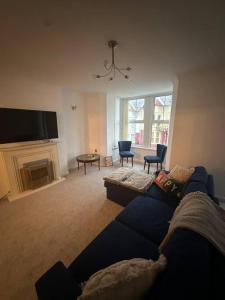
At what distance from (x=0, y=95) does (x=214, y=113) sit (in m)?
4.04

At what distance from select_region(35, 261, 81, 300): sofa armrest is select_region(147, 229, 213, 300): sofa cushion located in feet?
1.59

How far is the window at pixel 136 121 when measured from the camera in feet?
16.2

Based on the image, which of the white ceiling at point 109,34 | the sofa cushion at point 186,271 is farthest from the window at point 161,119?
the sofa cushion at point 186,271

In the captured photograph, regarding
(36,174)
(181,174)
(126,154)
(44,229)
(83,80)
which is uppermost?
(83,80)

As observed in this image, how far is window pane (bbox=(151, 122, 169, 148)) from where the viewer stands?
4.50 m

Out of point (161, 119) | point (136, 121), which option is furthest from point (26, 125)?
point (161, 119)

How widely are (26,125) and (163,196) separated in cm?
307

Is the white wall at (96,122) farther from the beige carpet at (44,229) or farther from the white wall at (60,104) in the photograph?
the beige carpet at (44,229)

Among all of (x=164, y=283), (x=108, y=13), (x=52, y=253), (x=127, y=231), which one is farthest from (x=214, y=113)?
(x=52, y=253)

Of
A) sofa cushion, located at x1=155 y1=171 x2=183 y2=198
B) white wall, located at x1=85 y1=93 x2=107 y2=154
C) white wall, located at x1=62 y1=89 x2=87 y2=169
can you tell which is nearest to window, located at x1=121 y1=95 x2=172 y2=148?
white wall, located at x1=85 y1=93 x2=107 y2=154

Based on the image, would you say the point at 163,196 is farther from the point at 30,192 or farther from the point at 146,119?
the point at 146,119

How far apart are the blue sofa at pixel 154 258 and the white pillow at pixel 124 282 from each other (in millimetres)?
39

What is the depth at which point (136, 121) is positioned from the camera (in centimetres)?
507

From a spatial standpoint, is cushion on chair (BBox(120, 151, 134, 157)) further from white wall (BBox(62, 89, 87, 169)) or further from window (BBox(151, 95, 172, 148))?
Answer: white wall (BBox(62, 89, 87, 169))
